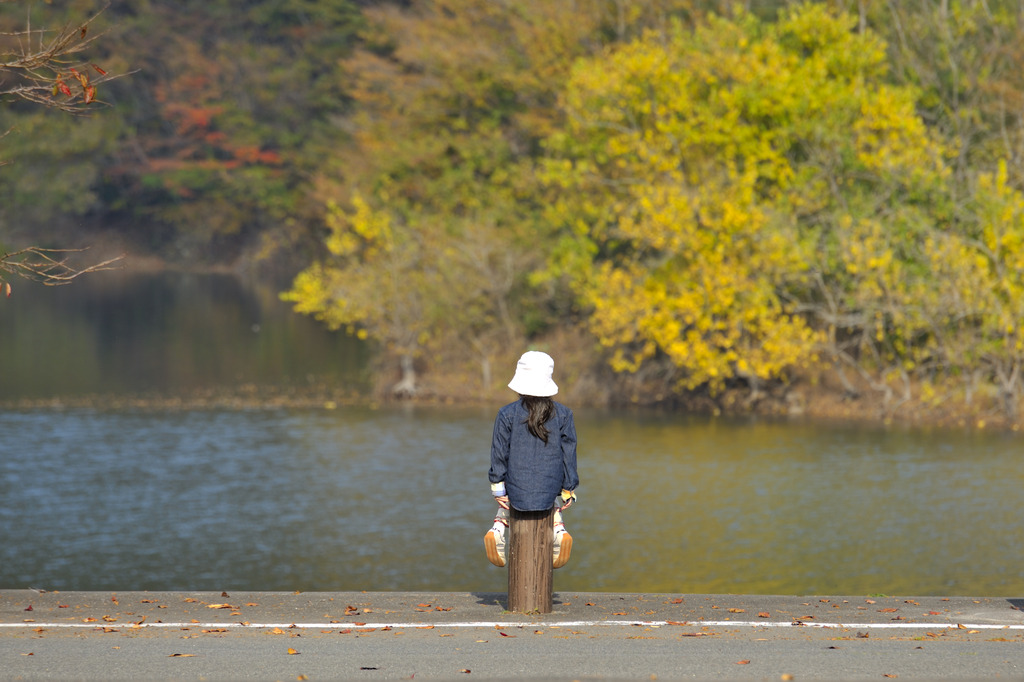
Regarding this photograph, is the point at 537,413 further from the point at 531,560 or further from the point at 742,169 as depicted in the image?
the point at 742,169

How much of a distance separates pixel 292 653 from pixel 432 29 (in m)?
34.1

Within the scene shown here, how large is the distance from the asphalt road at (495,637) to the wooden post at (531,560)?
139mm

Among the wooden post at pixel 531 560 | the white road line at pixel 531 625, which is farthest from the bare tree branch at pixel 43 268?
the wooden post at pixel 531 560

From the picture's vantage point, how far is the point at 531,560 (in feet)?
30.8

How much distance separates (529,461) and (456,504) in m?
13.1

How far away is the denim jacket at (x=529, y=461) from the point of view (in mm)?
9281

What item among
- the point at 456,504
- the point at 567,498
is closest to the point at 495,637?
the point at 567,498

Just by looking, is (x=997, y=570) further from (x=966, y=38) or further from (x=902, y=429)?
(x=966, y=38)

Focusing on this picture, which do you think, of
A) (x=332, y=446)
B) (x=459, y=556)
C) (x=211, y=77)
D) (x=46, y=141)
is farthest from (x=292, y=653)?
(x=211, y=77)

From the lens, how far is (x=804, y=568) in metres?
18.3

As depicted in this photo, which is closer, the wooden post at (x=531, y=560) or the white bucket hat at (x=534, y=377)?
the white bucket hat at (x=534, y=377)

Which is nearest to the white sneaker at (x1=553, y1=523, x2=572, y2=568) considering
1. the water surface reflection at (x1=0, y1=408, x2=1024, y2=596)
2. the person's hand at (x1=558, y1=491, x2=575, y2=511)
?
the person's hand at (x1=558, y1=491, x2=575, y2=511)

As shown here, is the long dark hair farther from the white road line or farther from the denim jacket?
the white road line

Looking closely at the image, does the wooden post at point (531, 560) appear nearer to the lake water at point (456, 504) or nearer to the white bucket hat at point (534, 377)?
the white bucket hat at point (534, 377)
